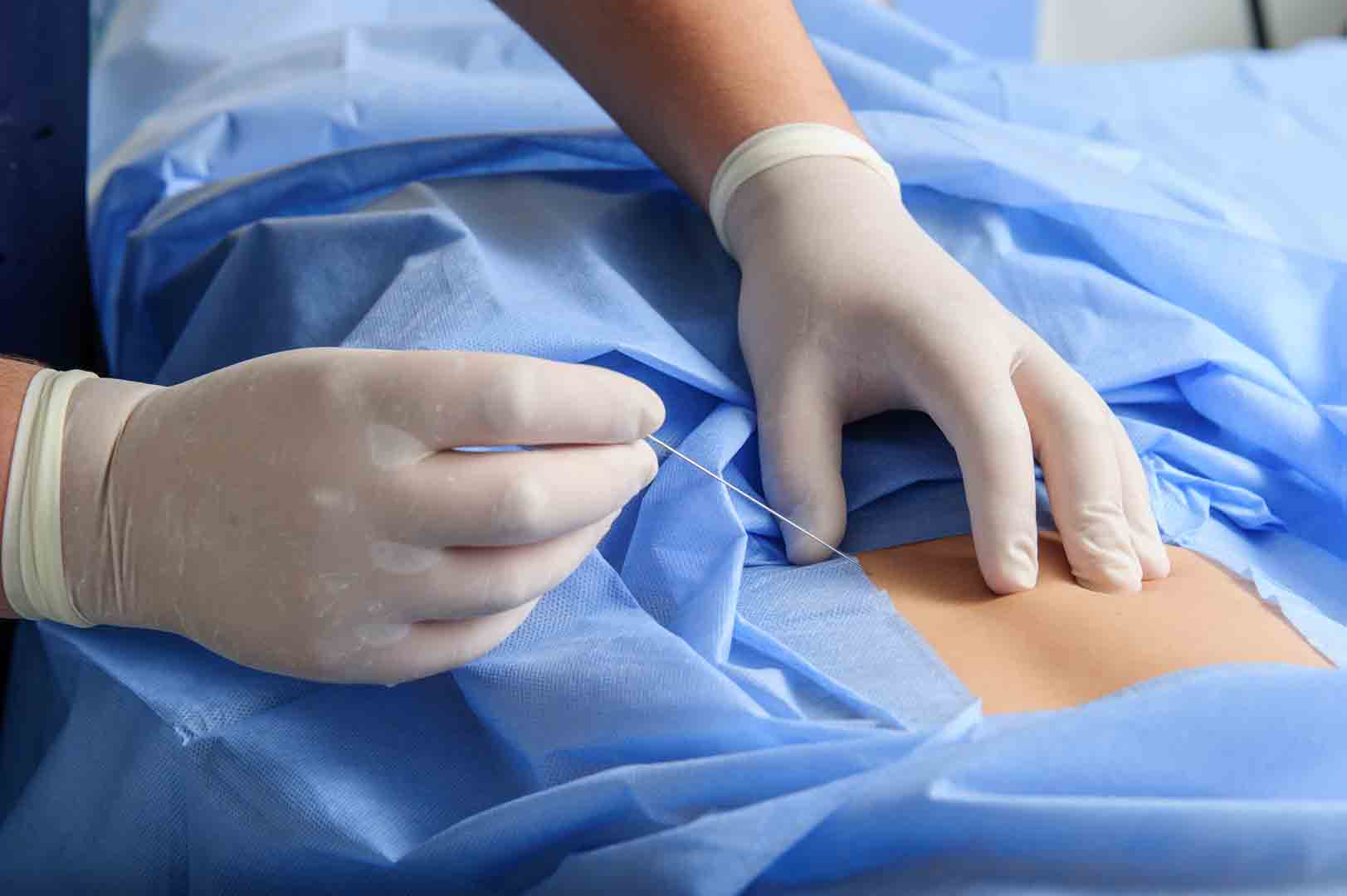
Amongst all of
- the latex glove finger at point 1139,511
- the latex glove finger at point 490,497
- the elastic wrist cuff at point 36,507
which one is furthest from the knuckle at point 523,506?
the latex glove finger at point 1139,511

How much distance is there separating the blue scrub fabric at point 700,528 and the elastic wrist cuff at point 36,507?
67 millimetres

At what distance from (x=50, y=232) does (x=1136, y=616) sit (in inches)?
39.0

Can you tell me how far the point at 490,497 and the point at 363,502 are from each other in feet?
0.23

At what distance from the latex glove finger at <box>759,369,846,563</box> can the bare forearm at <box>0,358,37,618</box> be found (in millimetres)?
471

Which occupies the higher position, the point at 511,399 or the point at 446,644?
the point at 511,399

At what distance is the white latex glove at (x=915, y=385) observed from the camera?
0.79 meters

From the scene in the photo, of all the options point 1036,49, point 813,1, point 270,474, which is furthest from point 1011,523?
point 1036,49

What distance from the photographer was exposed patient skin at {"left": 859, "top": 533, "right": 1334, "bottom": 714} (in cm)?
71

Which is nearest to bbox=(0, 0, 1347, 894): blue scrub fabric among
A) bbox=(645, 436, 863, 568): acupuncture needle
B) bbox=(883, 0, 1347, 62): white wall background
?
bbox=(645, 436, 863, 568): acupuncture needle

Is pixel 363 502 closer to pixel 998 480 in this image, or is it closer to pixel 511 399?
pixel 511 399

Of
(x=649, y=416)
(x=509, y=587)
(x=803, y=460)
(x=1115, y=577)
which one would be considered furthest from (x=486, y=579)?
(x=1115, y=577)

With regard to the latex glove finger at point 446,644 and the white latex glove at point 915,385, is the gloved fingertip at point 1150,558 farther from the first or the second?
the latex glove finger at point 446,644

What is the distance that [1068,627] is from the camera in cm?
75

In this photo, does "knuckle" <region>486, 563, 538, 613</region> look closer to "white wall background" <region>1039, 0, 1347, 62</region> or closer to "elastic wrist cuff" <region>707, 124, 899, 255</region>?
"elastic wrist cuff" <region>707, 124, 899, 255</region>
